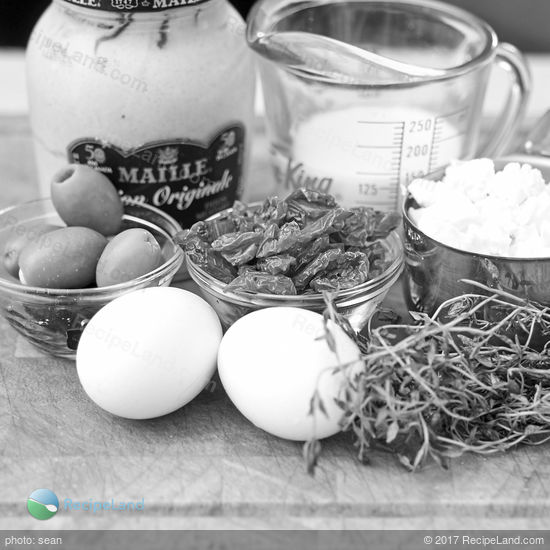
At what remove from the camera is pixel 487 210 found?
1210 millimetres

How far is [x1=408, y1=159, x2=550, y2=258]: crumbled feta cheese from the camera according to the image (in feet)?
3.85

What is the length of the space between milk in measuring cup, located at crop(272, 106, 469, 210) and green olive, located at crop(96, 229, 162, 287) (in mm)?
370

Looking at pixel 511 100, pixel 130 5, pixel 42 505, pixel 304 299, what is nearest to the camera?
pixel 42 505

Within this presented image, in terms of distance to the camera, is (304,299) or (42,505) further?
(304,299)

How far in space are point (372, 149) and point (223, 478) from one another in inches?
24.3

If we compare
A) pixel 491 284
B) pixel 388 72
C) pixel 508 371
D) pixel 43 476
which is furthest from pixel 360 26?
pixel 43 476

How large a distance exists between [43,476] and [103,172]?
1.72ft

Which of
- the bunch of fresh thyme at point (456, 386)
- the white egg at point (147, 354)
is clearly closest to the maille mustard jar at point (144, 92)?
the white egg at point (147, 354)

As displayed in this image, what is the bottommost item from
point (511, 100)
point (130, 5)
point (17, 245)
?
point (17, 245)

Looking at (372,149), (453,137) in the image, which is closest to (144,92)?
(372,149)

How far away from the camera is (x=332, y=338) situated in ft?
3.36

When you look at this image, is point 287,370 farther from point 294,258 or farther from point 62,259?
point 62,259

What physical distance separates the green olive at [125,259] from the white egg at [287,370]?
20 cm
